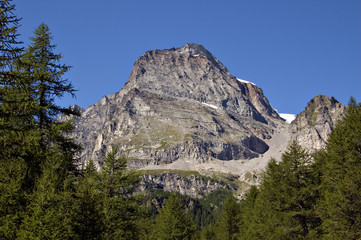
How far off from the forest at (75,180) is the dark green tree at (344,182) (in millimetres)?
70

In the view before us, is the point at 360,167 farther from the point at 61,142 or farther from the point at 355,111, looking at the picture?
the point at 61,142

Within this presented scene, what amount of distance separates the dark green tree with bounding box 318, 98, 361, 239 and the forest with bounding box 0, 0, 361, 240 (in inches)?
2.8

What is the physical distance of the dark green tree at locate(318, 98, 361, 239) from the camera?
22.9 m

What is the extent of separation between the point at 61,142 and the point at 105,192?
598 cm

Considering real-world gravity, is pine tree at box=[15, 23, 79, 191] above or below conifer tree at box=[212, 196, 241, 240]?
above

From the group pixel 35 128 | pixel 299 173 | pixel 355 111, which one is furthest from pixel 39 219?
pixel 355 111

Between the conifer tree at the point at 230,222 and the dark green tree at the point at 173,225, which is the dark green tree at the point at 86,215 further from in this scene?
the conifer tree at the point at 230,222

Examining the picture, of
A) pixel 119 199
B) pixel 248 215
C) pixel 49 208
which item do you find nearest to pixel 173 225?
pixel 248 215

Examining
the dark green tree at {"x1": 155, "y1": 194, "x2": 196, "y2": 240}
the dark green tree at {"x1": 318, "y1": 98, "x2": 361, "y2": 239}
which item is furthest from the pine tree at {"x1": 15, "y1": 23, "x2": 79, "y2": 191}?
the dark green tree at {"x1": 155, "y1": 194, "x2": 196, "y2": 240}

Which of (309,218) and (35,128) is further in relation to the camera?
(309,218)

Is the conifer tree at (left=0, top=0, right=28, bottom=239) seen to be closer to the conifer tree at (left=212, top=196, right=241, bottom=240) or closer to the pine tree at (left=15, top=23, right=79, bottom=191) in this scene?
the pine tree at (left=15, top=23, right=79, bottom=191)

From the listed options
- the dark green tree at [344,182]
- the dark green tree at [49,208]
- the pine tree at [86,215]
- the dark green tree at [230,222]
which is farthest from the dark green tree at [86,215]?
the dark green tree at [230,222]

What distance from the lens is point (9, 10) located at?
11.7 metres

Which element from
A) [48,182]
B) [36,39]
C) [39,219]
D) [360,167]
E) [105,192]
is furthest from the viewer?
[105,192]
